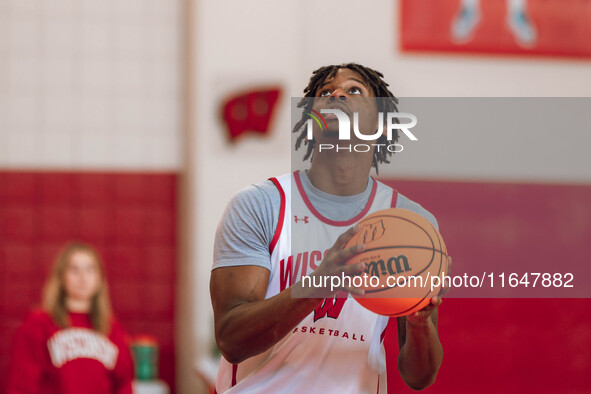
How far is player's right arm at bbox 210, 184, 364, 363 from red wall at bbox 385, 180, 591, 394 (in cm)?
409

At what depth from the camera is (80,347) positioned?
3580mm

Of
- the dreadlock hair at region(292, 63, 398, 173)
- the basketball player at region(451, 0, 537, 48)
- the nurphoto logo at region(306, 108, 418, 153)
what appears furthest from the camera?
the basketball player at region(451, 0, 537, 48)

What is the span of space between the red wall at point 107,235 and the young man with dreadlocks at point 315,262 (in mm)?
4295

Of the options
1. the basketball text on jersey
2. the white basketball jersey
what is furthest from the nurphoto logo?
the basketball text on jersey

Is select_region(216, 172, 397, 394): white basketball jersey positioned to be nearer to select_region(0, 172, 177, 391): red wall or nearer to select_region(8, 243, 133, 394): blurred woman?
select_region(8, 243, 133, 394): blurred woman

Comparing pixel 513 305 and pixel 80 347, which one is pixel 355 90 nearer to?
pixel 80 347

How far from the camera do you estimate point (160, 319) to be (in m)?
5.86

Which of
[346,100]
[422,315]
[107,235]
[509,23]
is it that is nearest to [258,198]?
[346,100]

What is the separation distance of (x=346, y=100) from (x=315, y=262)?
0.32 meters

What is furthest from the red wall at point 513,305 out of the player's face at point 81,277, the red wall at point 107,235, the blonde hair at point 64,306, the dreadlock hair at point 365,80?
the dreadlock hair at point 365,80

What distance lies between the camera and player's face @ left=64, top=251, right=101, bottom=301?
380cm

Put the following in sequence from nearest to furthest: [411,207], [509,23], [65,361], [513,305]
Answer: [411,207] → [65,361] → [513,305] → [509,23]

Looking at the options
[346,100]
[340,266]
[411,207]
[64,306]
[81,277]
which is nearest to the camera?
[340,266]

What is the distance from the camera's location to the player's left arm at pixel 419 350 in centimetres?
162
